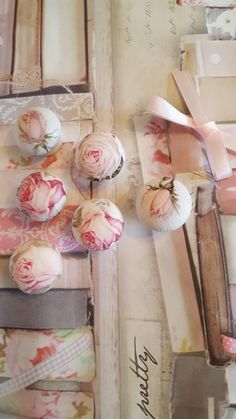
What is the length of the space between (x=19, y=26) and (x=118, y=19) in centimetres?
15

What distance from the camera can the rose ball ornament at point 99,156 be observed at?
58cm

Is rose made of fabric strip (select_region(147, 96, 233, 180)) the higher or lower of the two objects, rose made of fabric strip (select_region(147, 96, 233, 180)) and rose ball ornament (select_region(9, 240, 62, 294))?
the higher

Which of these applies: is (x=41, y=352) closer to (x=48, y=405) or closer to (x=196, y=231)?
(x=48, y=405)

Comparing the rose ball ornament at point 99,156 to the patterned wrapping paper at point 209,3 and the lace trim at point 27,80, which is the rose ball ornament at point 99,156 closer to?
the lace trim at point 27,80

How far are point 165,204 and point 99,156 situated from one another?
0.10m

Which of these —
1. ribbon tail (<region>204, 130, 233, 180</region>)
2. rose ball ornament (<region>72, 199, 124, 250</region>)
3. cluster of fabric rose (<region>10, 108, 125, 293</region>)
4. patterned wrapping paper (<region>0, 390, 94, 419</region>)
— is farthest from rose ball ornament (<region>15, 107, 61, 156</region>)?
patterned wrapping paper (<region>0, 390, 94, 419</region>)

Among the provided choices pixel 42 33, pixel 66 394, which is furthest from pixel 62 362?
pixel 42 33

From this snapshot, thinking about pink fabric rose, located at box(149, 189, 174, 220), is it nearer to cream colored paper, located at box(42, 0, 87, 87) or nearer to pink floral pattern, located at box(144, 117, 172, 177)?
pink floral pattern, located at box(144, 117, 172, 177)

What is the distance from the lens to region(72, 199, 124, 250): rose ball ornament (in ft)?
1.84

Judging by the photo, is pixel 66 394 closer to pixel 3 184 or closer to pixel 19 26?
pixel 3 184

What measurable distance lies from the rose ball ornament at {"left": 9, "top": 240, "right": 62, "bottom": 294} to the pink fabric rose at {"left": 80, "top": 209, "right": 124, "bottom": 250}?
45mm

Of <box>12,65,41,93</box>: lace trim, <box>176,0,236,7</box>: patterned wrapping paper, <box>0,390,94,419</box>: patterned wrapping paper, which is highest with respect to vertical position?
<box>176,0,236,7</box>: patterned wrapping paper

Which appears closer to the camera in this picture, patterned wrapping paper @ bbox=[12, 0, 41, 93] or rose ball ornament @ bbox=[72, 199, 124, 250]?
rose ball ornament @ bbox=[72, 199, 124, 250]

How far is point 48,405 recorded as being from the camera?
1.89 feet
